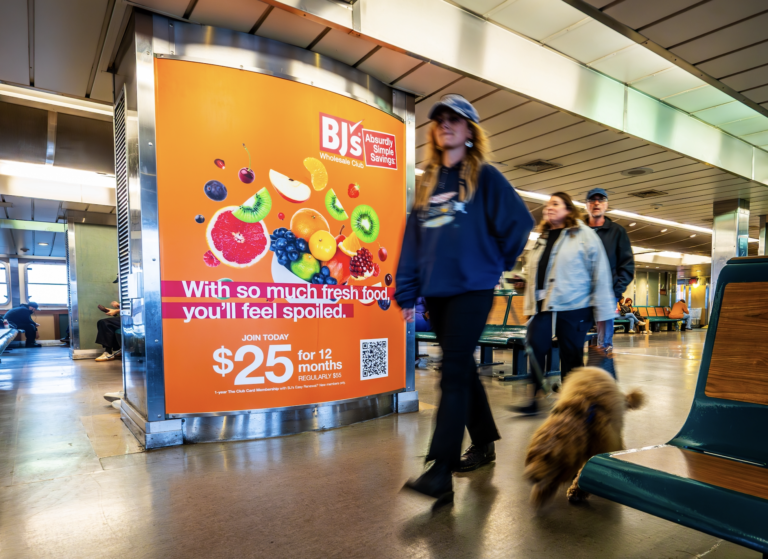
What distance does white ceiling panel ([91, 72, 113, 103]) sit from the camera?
434cm

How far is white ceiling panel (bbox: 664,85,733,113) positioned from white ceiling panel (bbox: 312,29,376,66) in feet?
15.3

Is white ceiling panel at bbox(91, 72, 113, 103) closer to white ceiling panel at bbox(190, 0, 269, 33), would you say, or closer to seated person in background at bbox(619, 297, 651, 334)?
white ceiling panel at bbox(190, 0, 269, 33)

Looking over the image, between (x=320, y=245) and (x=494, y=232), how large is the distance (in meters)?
1.79

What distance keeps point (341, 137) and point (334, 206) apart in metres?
0.57

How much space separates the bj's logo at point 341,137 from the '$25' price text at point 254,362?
5.21 ft

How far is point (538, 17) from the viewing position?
4504 mm

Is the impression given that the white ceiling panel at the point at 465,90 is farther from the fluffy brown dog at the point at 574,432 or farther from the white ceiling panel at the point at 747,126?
the white ceiling panel at the point at 747,126

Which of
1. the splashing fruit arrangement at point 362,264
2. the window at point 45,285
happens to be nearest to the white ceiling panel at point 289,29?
the splashing fruit arrangement at point 362,264

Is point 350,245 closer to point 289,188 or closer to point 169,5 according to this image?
point 289,188

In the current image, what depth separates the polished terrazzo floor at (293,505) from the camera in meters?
1.70

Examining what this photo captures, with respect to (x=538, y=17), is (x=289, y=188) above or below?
below

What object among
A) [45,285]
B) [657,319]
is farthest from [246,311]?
[657,319]

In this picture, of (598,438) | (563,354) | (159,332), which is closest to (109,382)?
(159,332)

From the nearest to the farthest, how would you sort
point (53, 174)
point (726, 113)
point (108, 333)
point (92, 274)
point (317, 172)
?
point (317, 172) → point (726, 113) → point (53, 174) → point (108, 333) → point (92, 274)
